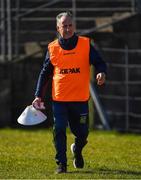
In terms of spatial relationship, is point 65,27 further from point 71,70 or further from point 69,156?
point 69,156

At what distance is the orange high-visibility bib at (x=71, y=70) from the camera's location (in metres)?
10.4

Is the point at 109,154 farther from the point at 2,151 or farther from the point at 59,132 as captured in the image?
the point at 59,132

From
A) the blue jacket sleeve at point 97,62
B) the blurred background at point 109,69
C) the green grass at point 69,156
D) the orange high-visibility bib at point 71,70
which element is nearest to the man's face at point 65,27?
the orange high-visibility bib at point 71,70

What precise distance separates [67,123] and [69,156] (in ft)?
5.65

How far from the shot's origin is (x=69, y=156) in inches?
475

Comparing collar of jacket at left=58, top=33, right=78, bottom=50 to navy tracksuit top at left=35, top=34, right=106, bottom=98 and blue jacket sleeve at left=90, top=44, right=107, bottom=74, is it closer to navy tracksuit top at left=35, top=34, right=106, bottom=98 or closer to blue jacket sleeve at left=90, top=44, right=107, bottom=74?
navy tracksuit top at left=35, top=34, right=106, bottom=98

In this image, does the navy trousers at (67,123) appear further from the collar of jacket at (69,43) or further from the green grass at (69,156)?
the collar of jacket at (69,43)

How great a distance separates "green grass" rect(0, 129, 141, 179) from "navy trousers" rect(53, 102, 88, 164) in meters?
0.29

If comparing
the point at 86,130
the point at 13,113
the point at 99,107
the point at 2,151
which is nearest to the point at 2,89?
the point at 13,113

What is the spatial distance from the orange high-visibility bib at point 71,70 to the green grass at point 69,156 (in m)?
0.93

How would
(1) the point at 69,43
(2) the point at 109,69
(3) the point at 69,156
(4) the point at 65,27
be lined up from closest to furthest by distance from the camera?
(4) the point at 65,27 < (1) the point at 69,43 < (3) the point at 69,156 < (2) the point at 109,69

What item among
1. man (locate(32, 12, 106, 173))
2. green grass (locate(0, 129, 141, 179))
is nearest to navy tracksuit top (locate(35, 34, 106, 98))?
man (locate(32, 12, 106, 173))

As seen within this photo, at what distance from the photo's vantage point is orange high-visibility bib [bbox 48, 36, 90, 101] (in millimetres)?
10391

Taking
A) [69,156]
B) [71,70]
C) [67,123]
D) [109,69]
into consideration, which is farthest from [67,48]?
[109,69]
